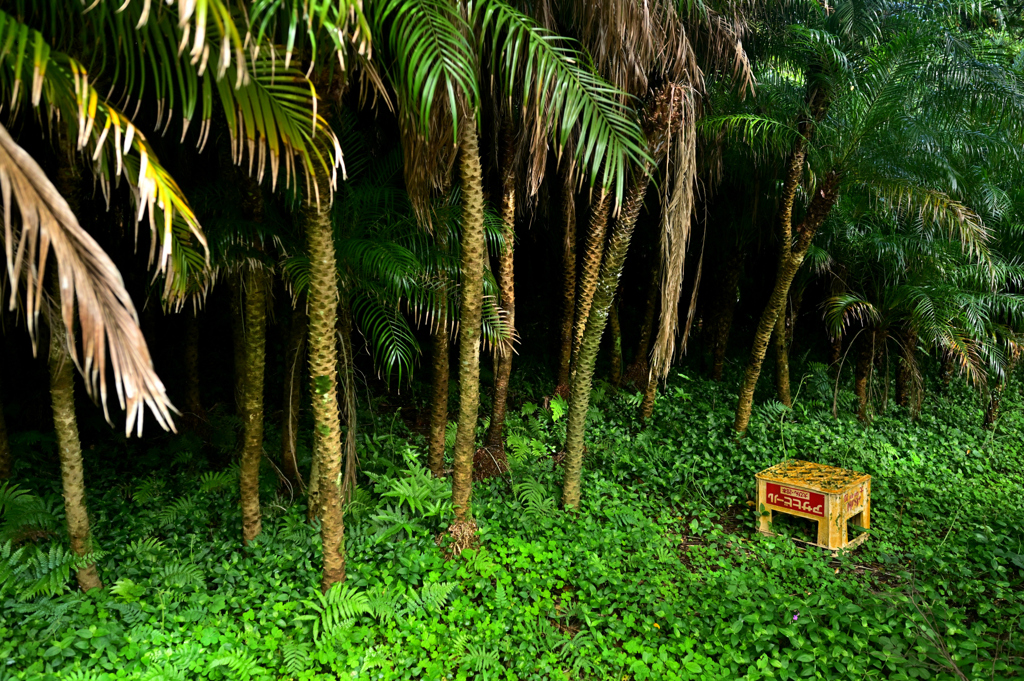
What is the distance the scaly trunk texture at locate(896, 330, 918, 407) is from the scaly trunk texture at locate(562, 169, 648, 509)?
5900 millimetres

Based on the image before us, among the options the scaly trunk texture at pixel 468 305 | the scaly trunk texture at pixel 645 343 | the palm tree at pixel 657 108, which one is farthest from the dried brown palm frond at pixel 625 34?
the scaly trunk texture at pixel 645 343

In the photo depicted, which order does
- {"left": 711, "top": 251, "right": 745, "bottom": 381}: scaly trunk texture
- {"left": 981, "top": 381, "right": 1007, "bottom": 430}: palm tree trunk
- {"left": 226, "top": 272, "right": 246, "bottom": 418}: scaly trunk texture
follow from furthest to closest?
{"left": 711, "top": 251, "right": 745, "bottom": 381}: scaly trunk texture < {"left": 981, "top": 381, "right": 1007, "bottom": 430}: palm tree trunk < {"left": 226, "top": 272, "right": 246, "bottom": 418}: scaly trunk texture

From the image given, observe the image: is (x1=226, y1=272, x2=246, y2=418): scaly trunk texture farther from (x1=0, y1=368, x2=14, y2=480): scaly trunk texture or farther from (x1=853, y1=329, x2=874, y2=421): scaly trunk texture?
(x1=853, y1=329, x2=874, y2=421): scaly trunk texture

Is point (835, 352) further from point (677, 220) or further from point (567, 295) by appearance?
point (677, 220)

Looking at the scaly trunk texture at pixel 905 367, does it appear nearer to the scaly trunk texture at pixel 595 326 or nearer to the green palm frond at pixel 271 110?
the scaly trunk texture at pixel 595 326

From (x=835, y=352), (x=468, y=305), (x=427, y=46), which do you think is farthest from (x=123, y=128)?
(x=835, y=352)

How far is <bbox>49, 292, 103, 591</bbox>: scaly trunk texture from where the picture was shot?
3.45 meters

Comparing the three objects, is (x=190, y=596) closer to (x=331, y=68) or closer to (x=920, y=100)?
(x=331, y=68)

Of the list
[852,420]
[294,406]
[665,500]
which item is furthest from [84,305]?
[852,420]

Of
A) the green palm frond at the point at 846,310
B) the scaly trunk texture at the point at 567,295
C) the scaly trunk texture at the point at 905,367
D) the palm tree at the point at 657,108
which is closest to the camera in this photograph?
the palm tree at the point at 657,108

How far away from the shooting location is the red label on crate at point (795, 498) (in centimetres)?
536

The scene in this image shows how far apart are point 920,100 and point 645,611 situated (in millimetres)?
5826

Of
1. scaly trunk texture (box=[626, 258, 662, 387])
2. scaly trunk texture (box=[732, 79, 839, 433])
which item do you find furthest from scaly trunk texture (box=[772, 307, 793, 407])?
scaly trunk texture (box=[626, 258, 662, 387])

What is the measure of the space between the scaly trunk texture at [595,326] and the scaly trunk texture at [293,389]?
235cm
